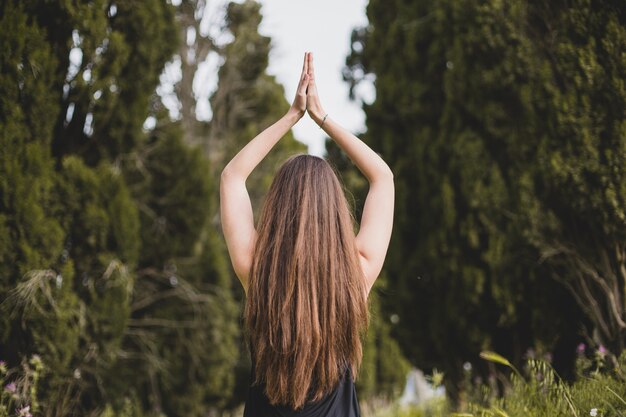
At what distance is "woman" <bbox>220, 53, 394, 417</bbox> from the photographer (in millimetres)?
2072

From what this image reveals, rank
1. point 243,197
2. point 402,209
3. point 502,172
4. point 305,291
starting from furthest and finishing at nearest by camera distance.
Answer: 1. point 402,209
2. point 502,172
3. point 243,197
4. point 305,291

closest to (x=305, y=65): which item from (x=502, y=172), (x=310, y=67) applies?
(x=310, y=67)

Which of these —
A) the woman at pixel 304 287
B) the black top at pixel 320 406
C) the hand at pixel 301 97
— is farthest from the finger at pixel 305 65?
the black top at pixel 320 406

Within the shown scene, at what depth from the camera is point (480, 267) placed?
5.25 meters

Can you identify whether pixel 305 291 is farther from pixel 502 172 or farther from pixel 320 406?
pixel 502 172

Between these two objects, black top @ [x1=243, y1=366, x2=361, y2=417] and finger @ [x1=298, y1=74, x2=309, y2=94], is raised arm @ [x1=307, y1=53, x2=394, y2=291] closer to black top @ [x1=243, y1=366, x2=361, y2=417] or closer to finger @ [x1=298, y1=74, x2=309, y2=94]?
finger @ [x1=298, y1=74, x2=309, y2=94]

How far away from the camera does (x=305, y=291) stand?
6.78 feet

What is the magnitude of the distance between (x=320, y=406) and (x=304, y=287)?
447 mm

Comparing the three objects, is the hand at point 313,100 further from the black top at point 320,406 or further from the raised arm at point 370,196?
the black top at point 320,406

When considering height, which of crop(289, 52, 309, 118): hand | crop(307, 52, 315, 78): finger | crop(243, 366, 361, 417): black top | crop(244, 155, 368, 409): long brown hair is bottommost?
crop(243, 366, 361, 417): black top

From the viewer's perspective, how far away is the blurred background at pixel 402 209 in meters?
4.08

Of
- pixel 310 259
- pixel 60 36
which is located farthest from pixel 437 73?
pixel 310 259

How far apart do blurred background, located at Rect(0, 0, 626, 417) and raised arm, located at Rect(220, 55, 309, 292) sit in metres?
1.45

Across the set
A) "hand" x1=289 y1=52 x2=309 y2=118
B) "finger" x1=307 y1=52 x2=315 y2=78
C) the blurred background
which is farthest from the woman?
the blurred background
